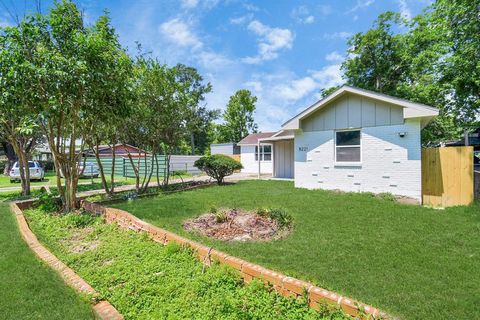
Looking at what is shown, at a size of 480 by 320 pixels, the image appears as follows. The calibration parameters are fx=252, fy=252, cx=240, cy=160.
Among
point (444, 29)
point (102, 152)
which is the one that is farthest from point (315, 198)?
point (102, 152)

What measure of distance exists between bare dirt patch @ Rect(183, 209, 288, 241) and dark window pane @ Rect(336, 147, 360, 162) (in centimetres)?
549

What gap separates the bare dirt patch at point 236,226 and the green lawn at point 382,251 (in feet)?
1.09

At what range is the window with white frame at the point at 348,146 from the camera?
32.0ft

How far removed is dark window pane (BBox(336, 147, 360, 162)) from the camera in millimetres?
9758

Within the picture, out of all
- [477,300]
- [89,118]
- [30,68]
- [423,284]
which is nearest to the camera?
[477,300]

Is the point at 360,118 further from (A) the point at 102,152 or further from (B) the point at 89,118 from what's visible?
(A) the point at 102,152

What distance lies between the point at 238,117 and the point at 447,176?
1192 inches

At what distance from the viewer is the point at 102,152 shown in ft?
96.5

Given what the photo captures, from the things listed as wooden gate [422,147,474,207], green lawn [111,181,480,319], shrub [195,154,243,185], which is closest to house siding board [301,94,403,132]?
wooden gate [422,147,474,207]

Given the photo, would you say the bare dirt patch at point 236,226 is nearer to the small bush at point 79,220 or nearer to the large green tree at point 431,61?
the small bush at point 79,220

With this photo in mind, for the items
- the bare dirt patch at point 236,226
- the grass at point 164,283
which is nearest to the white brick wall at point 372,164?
the bare dirt patch at point 236,226

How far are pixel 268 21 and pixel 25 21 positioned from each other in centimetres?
1026

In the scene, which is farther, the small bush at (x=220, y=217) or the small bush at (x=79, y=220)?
the small bush at (x=79, y=220)

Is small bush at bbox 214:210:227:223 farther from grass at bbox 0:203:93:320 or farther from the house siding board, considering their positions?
the house siding board
